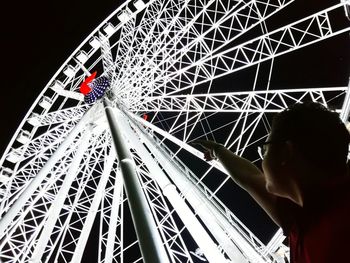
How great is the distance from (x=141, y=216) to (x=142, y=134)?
14.4 ft

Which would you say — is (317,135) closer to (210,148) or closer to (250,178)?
(250,178)

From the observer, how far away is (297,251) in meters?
1.47

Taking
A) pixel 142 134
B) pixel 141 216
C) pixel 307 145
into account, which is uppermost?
pixel 307 145

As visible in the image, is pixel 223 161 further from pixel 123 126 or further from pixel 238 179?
pixel 123 126

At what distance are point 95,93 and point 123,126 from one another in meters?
2.92

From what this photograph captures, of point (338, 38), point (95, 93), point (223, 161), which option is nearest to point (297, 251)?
point (223, 161)

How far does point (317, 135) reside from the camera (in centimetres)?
155

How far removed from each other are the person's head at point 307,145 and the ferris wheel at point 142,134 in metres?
2.19

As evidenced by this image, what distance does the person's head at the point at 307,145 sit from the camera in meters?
1.51

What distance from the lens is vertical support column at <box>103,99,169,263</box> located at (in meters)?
3.58

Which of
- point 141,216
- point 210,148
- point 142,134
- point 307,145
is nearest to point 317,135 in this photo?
point 307,145

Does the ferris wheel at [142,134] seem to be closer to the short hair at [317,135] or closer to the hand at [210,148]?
the hand at [210,148]

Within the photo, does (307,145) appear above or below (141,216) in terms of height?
above

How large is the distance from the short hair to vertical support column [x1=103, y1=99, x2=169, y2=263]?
2.24m
